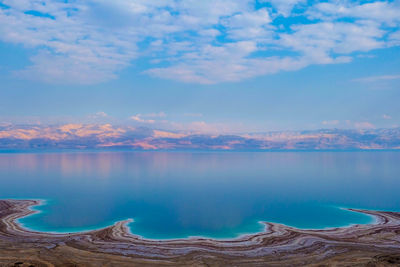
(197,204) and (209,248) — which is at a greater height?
(209,248)

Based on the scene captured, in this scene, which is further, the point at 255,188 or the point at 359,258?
the point at 255,188

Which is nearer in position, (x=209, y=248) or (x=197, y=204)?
(x=209, y=248)

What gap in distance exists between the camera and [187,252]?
2012 centimetres

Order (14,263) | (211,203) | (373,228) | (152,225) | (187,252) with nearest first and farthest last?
(14,263)
(187,252)
(373,228)
(152,225)
(211,203)

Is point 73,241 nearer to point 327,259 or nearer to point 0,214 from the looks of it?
point 0,214

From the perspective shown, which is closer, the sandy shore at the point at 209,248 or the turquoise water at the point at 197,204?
the sandy shore at the point at 209,248

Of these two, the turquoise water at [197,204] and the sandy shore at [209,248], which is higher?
the sandy shore at [209,248]

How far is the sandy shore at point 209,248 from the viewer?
18.2m

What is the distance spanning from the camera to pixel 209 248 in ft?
68.8

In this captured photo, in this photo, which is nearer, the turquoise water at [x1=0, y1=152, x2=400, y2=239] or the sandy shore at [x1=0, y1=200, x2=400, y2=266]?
the sandy shore at [x1=0, y1=200, x2=400, y2=266]

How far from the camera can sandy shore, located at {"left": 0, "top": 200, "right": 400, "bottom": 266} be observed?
18188 millimetres

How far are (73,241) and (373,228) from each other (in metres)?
23.4

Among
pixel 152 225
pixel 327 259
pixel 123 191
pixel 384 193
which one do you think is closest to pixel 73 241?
pixel 152 225

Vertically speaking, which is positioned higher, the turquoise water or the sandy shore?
the sandy shore
